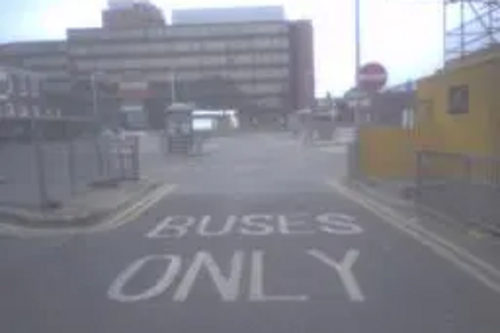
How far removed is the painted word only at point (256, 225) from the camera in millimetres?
15266

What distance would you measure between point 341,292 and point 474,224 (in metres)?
5.51

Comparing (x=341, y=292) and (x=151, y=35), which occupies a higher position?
(x=151, y=35)

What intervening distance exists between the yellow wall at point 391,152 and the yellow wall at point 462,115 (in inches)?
16.3

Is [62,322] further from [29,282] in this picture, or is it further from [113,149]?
[113,149]

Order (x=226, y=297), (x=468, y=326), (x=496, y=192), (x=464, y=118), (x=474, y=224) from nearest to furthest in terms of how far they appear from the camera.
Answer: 1. (x=468, y=326)
2. (x=226, y=297)
3. (x=496, y=192)
4. (x=474, y=224)
5. (x=464, y=118)

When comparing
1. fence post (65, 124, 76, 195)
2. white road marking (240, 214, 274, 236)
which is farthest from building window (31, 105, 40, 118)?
white road marking (240, 214, 274, 236)

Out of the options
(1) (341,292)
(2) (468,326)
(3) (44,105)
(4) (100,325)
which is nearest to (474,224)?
(1) (341,292)

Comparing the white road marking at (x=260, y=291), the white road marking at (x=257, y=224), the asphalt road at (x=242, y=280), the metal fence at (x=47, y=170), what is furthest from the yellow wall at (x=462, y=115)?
the white road marking at (x=260, y=291)

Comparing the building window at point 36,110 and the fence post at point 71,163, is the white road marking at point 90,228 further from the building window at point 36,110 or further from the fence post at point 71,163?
the building window at point 36,110

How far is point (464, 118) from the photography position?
2134 centimetres

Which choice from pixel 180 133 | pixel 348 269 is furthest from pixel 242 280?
pixel 180 133

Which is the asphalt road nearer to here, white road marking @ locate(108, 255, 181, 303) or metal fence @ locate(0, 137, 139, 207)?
white road marking @ locate(108, 255, 181, 303)

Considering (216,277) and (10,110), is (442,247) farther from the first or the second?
(10,110)

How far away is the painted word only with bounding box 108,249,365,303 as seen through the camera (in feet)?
31.3
